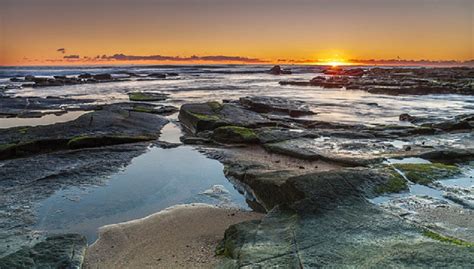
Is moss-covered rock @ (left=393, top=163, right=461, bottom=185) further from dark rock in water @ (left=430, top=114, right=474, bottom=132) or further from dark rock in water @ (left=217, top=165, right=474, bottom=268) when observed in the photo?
dark rock in water @ (left=430, top=114, right=474, bottom=132)

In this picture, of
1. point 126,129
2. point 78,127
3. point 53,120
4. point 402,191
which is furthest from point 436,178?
point 53,120

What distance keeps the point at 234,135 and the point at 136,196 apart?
646cm

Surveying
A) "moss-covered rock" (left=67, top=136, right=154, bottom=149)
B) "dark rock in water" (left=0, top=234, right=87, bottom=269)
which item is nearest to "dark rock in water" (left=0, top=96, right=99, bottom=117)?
"moss-covered rock" (left=67, top=136, right=154, bottom=149)

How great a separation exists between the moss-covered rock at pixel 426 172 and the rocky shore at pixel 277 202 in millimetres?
31

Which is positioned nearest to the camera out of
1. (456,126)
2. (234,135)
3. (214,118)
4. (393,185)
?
(393,185)

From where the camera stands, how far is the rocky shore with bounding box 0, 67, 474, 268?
5.43 meters

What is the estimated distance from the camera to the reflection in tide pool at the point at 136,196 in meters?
8.09

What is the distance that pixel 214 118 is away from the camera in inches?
731

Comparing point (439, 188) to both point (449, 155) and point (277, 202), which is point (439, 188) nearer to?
point (449, 155)

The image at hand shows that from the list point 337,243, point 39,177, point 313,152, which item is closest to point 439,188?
point 313,152

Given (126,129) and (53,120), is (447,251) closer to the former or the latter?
(126,129)

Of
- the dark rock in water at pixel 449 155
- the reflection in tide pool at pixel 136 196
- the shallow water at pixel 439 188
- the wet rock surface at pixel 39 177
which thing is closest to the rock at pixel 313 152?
the dark rock in water at pixel 449 155

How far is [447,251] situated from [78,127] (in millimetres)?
15211

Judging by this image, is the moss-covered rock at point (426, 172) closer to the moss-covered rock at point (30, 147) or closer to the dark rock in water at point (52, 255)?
the dark rock in water at point (52, 255)
